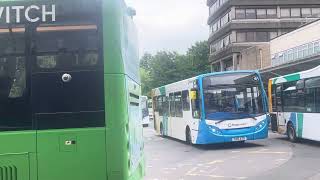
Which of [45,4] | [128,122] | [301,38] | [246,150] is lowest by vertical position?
[246,150]

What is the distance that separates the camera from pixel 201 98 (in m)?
20.2

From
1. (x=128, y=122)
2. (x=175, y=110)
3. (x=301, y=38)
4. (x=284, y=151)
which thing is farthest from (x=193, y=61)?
(x=128, y=122)

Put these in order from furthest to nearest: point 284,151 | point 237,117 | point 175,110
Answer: point 175,110 < point 237,117 < point 284,151

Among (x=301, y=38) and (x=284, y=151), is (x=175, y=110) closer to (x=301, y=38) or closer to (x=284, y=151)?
(x=284, y=151)

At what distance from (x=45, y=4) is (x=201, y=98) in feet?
46.6

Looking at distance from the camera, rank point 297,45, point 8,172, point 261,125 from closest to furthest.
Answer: point 8,172
point 261,125
point 297,45

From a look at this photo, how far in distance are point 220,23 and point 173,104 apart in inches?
2316

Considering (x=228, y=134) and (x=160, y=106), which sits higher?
(x=160, y=106)

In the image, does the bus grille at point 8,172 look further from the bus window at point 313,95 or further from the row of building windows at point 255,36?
the row of building windows at point 255,36

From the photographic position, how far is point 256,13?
77.3 metres

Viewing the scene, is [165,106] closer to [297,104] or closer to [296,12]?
[297,104]

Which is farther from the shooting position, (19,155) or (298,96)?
(298,96)

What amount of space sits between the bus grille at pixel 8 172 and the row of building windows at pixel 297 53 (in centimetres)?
4350

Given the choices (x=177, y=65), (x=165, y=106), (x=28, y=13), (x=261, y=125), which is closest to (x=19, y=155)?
(x=28, y=13)
